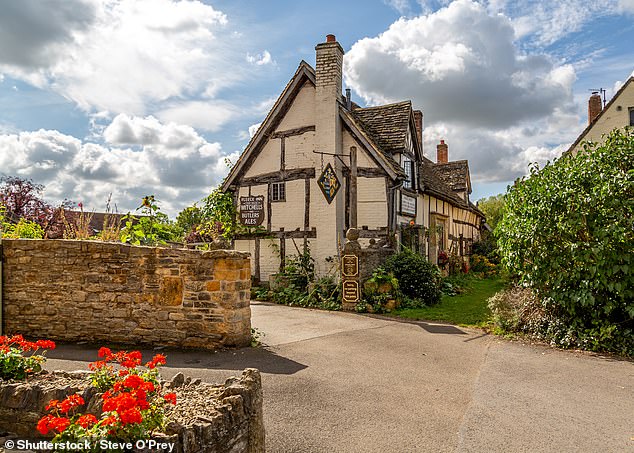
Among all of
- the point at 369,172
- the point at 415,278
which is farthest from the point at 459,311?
the point at 369,172

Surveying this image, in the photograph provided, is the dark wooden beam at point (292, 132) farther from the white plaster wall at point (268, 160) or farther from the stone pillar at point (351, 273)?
the stone pillar at point (351, 273)

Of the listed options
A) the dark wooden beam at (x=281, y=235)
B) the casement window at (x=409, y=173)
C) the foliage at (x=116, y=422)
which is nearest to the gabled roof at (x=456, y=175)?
the casement window at (x=409, y=173)

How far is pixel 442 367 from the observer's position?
6594mm

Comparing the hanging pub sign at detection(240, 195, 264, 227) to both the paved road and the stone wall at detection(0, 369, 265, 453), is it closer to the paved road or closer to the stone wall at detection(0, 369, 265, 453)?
the paved road

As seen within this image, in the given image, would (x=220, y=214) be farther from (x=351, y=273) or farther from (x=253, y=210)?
(x=351, y=273)

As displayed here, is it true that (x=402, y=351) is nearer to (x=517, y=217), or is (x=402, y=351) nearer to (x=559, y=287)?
(x=559, y=287)

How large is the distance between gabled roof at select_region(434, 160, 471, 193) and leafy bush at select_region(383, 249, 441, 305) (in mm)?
11932

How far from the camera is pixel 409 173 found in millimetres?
15367

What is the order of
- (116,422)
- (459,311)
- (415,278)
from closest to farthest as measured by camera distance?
(116,422), (459,311), (415,278)

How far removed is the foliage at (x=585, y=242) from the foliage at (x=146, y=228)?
6.86 metres

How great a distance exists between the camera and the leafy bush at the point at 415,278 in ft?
42.7

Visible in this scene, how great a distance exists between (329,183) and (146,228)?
20.4 ft

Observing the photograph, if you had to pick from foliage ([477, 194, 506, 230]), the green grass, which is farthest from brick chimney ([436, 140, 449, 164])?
the green grass

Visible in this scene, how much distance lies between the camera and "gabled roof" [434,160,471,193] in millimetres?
24516
